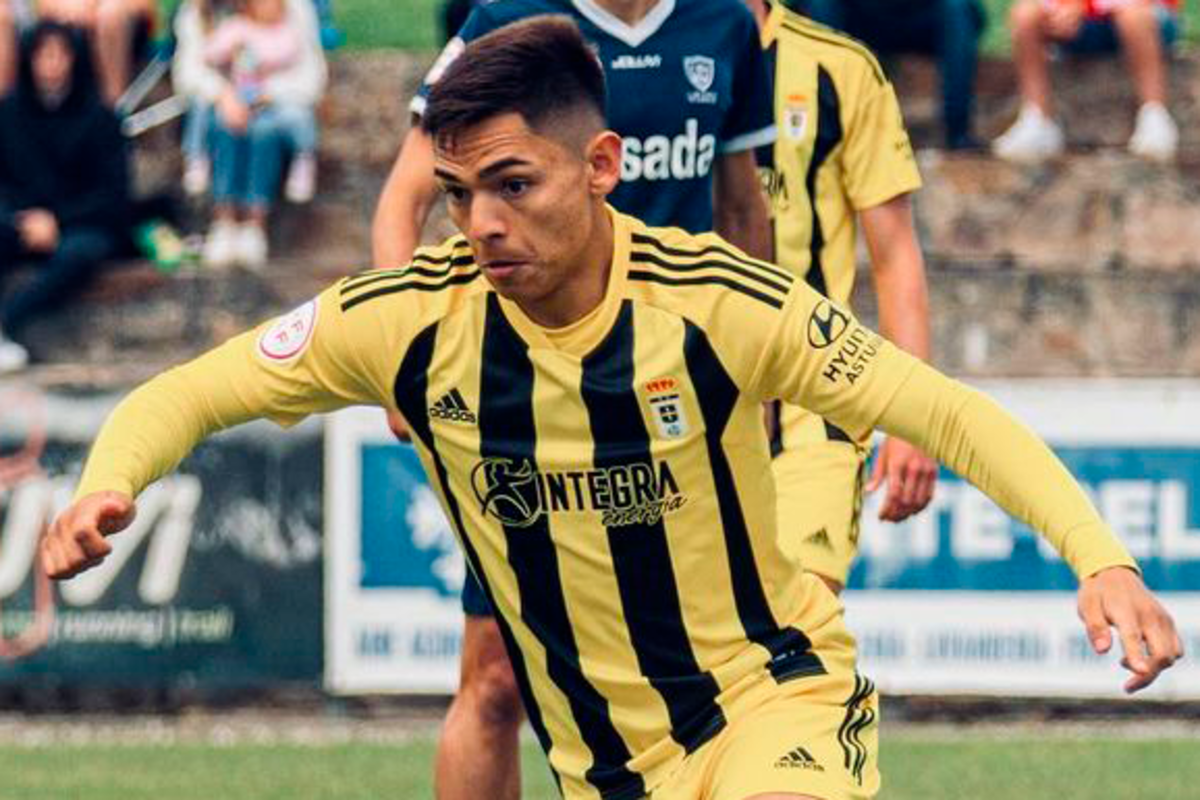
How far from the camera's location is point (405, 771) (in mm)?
9922

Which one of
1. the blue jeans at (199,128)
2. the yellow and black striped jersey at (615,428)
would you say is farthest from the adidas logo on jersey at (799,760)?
the blue jeans at (199,128)

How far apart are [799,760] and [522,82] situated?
1.27 metres

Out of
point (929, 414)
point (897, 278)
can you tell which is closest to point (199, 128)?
point (897, 278)

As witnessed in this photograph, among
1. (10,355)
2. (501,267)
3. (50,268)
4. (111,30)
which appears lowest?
(10,355)

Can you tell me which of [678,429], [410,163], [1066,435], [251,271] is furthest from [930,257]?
[678,429]

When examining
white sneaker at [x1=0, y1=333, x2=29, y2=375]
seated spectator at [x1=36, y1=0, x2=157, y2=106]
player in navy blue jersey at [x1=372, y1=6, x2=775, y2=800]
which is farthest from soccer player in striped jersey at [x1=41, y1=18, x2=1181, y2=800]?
seated spectator at [x1=36, y1=0, x2=157, y2=106]

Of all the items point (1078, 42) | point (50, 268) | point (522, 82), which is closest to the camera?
point (522, 82)

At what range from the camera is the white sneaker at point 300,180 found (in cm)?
1395

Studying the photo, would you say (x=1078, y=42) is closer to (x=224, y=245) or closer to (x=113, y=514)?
(x=224, y=245)

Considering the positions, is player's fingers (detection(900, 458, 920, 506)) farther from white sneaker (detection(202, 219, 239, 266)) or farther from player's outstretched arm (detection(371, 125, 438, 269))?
white sneaker (detection(202, 219, 239, 266))

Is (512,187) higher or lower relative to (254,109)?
higher

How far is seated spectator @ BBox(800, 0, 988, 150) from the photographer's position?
44.7 feet

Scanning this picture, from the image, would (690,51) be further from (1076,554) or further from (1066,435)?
(1066,435)

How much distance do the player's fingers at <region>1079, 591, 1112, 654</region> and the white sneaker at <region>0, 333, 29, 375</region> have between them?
8.68m
